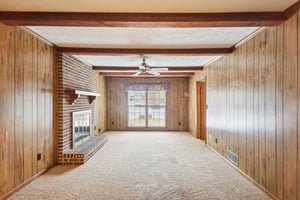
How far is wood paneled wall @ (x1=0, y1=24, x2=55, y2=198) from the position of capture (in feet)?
A: 10.2

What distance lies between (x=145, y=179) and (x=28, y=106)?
2.09 m

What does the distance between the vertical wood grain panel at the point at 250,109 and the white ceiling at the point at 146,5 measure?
1176 millimetres

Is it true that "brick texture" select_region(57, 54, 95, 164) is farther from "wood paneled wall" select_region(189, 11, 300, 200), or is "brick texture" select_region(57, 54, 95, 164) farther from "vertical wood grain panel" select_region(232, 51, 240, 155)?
"wood paneled wall" select_region(189, 11, 300, 200)

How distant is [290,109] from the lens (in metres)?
2.71

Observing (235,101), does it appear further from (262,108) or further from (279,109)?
(279,109)

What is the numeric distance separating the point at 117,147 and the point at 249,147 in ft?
11.6

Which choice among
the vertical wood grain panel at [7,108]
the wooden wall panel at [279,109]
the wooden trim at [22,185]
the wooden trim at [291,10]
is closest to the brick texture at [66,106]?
the wooden trim at [22,185]

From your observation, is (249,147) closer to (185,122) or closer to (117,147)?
(117,147)

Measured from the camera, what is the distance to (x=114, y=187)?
11.5 feet

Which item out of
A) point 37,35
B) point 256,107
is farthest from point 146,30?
point 256,107

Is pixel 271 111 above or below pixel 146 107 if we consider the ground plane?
above

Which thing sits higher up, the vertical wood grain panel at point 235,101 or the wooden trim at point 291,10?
the wooden trim at point 291,10

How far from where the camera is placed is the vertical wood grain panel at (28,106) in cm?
360

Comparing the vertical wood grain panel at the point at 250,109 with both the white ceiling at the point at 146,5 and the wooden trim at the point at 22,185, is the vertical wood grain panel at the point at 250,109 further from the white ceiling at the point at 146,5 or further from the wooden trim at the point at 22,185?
the wooden trim at the point at 22,185
